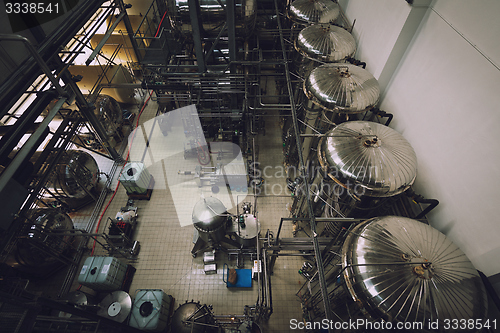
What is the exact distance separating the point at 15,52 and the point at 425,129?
10733 mm

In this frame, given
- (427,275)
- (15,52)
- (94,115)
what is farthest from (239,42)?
(427,275)

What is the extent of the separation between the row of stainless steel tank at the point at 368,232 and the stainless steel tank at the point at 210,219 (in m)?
2.80

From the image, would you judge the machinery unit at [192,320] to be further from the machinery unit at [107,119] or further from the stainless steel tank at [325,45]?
the stainless steel tank at [325,45]

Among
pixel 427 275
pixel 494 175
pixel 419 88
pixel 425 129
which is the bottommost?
pixel 427 275

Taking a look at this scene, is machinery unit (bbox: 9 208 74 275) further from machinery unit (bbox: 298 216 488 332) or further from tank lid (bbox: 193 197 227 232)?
machinery unit (bbox: 298 216 488 332)

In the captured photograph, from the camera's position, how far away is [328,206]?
5.98m

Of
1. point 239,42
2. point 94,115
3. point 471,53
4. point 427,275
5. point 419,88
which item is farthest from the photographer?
point 239,42

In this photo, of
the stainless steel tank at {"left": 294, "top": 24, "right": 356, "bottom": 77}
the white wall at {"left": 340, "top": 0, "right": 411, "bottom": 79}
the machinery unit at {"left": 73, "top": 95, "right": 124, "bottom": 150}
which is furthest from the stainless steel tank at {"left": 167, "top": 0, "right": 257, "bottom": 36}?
the machinery unit at {"left": 73, "top": 95, "right": 124, "bottom": 150}

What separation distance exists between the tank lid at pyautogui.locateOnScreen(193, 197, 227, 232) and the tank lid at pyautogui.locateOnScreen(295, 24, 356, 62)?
5.77 metres

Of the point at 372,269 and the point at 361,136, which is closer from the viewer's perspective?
the point at 372,269

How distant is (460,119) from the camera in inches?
185

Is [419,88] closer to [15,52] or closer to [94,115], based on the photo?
[15,52]

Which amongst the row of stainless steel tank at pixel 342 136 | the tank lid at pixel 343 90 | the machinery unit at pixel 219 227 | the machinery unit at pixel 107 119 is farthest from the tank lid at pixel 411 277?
the machinery unit at pixel 107 119

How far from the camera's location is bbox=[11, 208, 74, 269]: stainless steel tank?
710 centimetres
